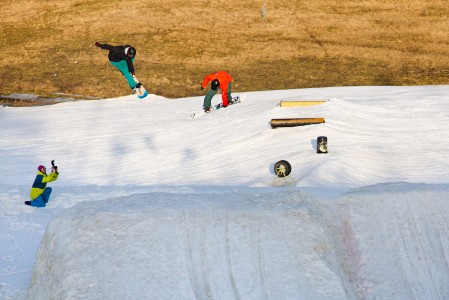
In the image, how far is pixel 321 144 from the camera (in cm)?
1363

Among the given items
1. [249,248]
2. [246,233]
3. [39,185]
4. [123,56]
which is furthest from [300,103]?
[249,248]

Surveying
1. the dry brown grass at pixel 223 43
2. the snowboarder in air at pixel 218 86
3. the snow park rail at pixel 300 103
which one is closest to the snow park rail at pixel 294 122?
the snow park rail at pixel 300 103

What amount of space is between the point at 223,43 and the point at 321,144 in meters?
18.4

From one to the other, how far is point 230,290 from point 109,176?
27.1 ft

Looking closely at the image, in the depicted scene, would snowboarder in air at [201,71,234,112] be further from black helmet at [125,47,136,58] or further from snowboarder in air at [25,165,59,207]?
snowboarder in air at [25,165,59,207]

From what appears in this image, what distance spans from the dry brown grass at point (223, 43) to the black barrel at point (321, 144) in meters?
13.3

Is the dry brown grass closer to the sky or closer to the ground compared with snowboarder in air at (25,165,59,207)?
closer to the sky

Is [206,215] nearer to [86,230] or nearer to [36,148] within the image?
[86,230]

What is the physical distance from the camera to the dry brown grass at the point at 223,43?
2791 centimetres

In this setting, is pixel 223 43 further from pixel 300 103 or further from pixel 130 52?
pixel 300 103

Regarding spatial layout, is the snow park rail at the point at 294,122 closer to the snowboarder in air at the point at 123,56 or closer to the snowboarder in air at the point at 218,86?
the snowboarder in air at the point at 218,86

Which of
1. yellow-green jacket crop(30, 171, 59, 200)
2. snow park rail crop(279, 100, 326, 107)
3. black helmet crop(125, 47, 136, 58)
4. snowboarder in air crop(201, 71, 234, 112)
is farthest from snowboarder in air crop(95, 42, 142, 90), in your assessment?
yellow-green jacket crop(30, 171, 59, 200)

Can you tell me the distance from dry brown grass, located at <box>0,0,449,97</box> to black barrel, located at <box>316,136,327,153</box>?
1327 centimetres

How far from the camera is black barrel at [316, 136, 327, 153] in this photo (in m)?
→ 13.6
